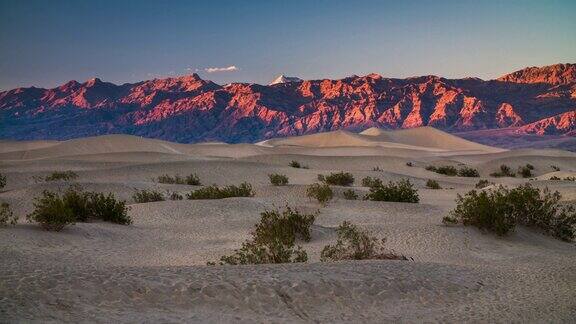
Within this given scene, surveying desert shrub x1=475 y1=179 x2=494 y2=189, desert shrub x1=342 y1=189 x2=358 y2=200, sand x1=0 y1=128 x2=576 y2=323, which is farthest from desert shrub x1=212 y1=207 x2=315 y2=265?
desert shrub x1=475 y1=179 x2=494 y2=189

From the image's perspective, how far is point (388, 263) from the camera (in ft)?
29.7

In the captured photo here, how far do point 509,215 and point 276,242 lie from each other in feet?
26.6

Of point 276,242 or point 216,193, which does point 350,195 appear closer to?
point 216,193

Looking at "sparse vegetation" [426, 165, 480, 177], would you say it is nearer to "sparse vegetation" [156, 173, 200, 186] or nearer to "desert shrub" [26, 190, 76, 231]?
"sparse vegetation" [156, 173, 200, 186]

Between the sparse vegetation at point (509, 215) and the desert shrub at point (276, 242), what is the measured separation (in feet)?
14.9

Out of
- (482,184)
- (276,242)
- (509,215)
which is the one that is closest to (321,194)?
(509,215)

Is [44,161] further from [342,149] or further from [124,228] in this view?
[342,149]

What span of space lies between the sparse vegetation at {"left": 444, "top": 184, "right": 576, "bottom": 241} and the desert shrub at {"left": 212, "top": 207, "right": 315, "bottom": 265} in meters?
4.54

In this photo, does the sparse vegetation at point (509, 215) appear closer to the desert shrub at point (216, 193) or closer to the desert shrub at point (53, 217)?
the desert shrub at point (216, 193)

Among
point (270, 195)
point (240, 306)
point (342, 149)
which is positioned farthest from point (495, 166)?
point (240, 306)

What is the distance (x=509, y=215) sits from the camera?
1518 cm

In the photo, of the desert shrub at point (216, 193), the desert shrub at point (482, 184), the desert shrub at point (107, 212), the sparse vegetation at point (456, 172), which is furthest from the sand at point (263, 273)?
the sparse vegetation at point (456, 172)

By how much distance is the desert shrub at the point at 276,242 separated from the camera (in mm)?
9938

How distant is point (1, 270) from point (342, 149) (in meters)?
75.3
